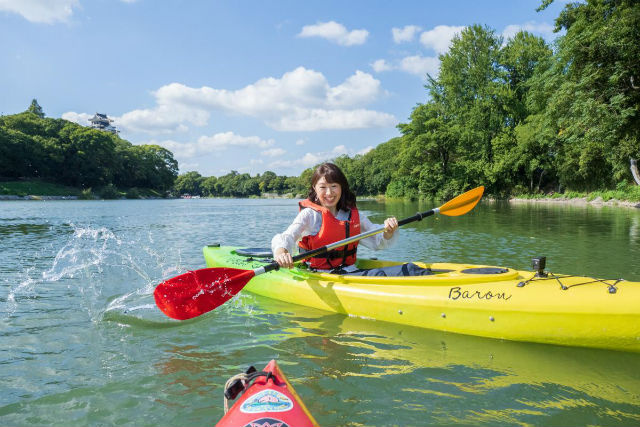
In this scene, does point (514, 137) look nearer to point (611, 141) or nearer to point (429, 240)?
point (611, 141)

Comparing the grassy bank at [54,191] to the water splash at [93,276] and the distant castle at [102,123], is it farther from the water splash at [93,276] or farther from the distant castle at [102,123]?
the distant castle at [102,123]

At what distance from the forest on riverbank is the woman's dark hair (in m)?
13.7

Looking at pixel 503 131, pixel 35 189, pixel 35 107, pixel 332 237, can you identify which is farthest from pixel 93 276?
pixel 35 107

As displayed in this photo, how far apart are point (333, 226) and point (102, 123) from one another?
132 m

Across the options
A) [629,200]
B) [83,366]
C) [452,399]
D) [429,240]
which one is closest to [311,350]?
[452,399]

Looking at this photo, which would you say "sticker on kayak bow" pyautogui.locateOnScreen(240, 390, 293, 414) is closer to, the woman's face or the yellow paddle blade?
the woman's face

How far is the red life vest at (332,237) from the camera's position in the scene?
13.9ft

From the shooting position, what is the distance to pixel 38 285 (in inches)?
218

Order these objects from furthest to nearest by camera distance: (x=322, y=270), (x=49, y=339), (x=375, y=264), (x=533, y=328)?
(x=375, y=264) → (x=322, y=270) → (x=49, y=339) → (x=533, y=328)

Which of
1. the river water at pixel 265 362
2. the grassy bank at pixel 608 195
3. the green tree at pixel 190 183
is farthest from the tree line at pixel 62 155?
the river water at pixel 265 362

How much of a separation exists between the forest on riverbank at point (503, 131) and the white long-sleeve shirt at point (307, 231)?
13.6 m

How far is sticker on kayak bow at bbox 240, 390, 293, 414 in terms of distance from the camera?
63.4 inches

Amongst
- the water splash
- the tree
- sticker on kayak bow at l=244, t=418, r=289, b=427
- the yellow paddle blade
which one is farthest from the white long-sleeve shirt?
the tree

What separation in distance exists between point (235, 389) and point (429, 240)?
28.8 feet
